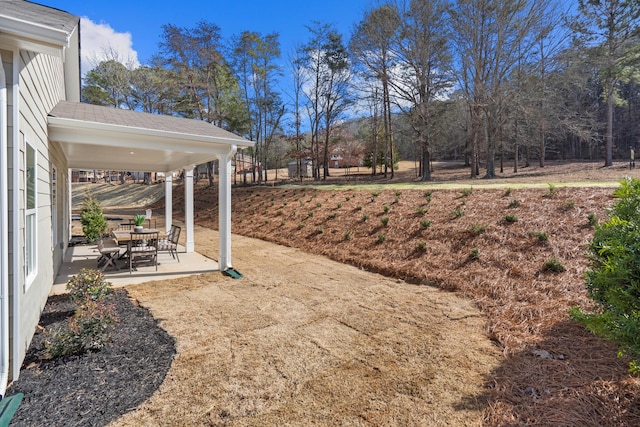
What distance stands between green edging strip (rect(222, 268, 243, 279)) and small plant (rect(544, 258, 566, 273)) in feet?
17.4

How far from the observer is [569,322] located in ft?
12.3

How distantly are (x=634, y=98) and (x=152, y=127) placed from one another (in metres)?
41.9

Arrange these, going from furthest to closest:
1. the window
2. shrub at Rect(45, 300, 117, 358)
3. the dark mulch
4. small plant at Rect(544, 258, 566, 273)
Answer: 1. small plant at Rect(544, 258, 566, 273)
2. the window
3. shrub at Rect(45, 300, 117, 358)
4. the dark mulch

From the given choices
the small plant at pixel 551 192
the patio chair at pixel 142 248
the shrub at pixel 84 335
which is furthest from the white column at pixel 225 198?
the small plant at pixel 551 192

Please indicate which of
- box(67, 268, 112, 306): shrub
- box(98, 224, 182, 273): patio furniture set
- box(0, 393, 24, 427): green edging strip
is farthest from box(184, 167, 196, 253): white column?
box(0, 393, 24, 427): green edging strip

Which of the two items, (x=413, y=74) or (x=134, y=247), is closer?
(x=134, y=247)

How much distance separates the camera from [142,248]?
6871 millimetres

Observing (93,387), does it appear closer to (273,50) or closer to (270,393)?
(270,393)

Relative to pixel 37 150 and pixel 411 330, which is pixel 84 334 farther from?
pixel 411 330

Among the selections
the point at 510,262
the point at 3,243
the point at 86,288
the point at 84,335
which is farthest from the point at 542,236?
the point at 3,243

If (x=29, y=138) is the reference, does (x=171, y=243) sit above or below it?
below

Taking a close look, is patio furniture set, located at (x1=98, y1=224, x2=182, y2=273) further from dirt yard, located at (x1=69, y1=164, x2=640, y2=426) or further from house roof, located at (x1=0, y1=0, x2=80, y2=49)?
house roof, located at (x1=0, y1=0, x2=80, y2=49)

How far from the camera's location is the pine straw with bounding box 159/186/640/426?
2.49m

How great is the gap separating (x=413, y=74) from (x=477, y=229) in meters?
13.4
